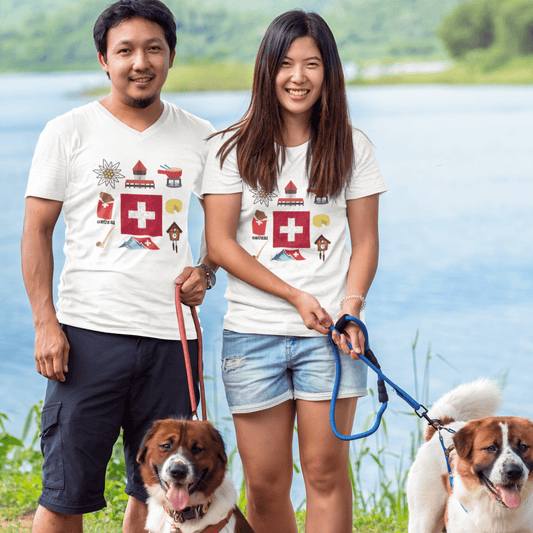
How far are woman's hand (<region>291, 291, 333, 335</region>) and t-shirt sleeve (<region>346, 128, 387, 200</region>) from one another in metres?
0.38

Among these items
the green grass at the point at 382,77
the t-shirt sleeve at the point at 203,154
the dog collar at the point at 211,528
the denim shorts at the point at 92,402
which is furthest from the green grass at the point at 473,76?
the dog collar at the point at 211,528

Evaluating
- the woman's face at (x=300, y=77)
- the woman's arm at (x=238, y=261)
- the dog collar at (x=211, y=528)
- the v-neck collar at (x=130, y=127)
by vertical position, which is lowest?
the dog collar at (x=211, y=528)

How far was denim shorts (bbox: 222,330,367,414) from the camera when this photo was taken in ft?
7.04

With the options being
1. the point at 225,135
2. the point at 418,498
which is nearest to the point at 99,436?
the point at 225,135

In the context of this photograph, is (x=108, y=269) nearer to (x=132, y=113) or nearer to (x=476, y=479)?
(x=132, y=113)

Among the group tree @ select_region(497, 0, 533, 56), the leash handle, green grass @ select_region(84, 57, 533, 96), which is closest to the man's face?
the leash handle

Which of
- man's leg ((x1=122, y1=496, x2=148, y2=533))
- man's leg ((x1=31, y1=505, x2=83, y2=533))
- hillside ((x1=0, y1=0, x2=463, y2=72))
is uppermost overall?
hillside ((x1=0, y1=0, x2=463, y2=72))

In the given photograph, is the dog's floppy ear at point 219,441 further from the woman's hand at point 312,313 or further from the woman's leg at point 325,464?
the woman's hand at point 312,313

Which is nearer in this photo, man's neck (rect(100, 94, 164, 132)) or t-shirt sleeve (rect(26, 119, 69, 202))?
t-shirt sleeve (rect(26, 119, 69, 202))

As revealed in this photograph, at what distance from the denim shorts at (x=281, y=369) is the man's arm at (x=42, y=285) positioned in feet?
1.83

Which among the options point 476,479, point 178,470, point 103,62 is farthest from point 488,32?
point 178,470

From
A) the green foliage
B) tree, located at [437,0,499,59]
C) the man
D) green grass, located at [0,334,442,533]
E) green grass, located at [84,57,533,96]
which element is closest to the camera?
the man

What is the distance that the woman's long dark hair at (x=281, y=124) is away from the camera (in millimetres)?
2107

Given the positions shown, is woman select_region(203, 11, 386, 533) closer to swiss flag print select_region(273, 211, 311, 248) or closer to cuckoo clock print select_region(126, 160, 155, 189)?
swiss flag print select_region(273, 211, 311, 248)
